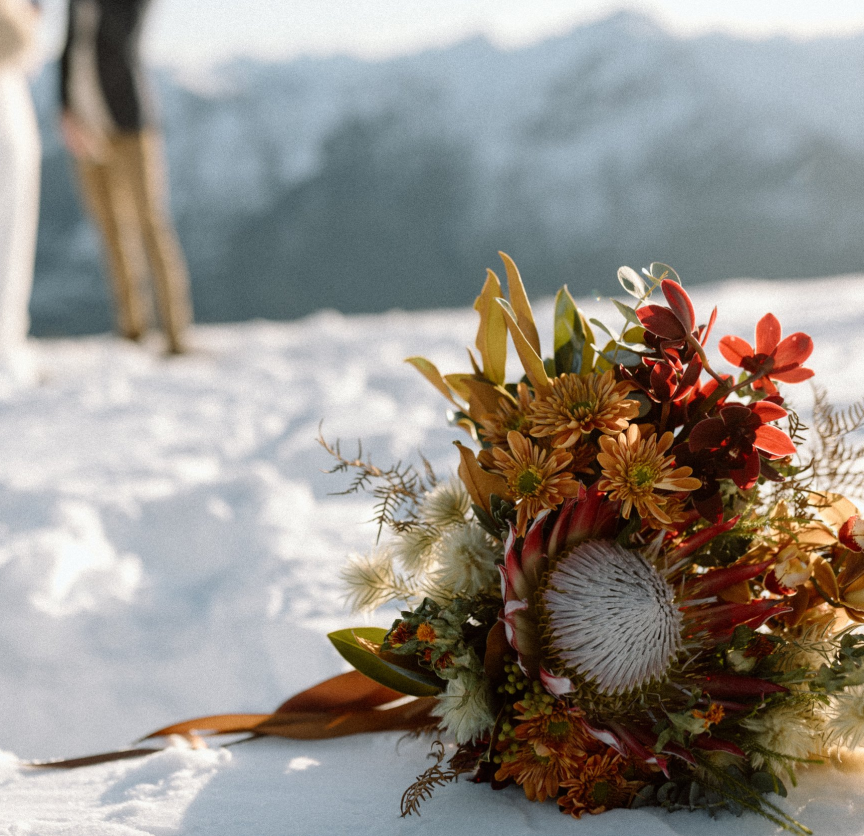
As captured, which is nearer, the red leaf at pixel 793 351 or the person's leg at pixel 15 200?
the red leaf at pixel 793 351

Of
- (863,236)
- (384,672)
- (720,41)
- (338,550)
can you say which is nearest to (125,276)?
(338,550)

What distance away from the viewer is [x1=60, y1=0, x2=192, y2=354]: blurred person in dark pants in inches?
137

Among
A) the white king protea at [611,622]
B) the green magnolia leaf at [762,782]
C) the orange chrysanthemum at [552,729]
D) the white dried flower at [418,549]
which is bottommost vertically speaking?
the green magnolia leaf at [762,782]

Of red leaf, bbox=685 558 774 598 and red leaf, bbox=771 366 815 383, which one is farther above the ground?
red leaf, bbox=771 366 815 383

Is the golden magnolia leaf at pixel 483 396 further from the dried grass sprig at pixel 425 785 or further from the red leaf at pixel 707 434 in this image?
the dried grass sprig at pixel 425 785

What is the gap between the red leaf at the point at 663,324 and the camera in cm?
68

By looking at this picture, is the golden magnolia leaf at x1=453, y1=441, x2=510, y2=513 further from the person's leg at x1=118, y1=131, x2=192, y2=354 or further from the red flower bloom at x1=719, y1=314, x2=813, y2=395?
the person's leg at x1=118, y1=131, x2=192, y2=354

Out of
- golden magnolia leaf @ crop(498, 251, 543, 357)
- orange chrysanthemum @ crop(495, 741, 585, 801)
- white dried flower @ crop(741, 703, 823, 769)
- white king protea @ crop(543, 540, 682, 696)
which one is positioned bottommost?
orange chrysanthemum @ crop(495, 741, 585, 801)

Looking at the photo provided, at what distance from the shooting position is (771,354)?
712 millimetres

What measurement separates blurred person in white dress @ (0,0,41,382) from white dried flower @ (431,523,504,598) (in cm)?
276

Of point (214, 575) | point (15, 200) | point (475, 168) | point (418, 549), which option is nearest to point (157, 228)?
point (15, 200)

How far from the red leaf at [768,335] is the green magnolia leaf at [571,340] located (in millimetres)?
156

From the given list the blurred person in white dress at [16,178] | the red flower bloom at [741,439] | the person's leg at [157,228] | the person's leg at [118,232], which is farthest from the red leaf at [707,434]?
the person's leg at [118,232]

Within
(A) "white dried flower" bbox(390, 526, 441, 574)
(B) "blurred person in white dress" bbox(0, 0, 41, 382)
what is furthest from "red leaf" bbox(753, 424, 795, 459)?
(B) "blurred person in white dress" bbox(0, 0, 41, 382)
